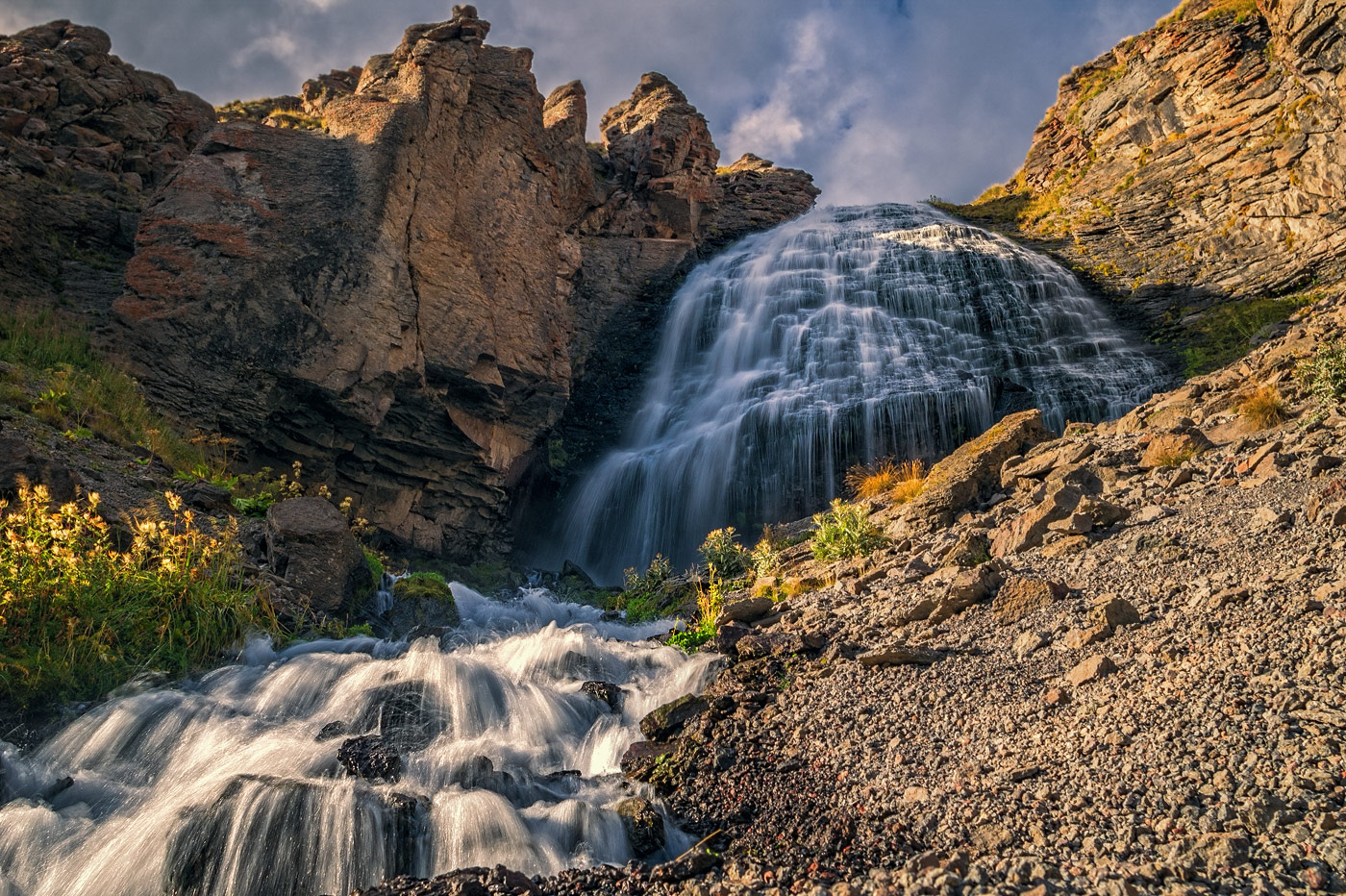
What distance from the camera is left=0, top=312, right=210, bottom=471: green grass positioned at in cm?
860

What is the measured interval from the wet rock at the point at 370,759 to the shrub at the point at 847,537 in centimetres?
588

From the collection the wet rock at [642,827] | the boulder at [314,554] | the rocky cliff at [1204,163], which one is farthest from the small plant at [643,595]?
the rocky cliff at [1204,163]

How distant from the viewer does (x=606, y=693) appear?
6328mm

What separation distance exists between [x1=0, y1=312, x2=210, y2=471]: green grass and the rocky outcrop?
5.08 feet

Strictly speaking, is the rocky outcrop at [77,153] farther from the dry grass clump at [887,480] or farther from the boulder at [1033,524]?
the boulder at [1033,524]

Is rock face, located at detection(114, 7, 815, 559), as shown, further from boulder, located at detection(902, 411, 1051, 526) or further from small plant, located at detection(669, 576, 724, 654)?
boulder, located at detection(902, 411, 1051, 526)

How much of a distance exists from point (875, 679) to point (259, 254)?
12.3 m

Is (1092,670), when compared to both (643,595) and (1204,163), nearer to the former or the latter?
(643,595)

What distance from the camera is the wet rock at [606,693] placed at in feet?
20.4

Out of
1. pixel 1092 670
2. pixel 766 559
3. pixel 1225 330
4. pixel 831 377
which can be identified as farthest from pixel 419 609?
pixel 1225 330

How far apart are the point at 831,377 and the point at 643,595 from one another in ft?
29.2

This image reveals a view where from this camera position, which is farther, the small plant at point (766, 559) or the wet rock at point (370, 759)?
the small plant at point (766, 559)

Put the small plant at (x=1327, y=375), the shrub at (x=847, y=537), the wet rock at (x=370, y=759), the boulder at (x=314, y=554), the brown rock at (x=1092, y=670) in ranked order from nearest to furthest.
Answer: the brown rock at (x=1092, y=670) → the wet rock at (x=370, y=759) → the small plant at (x=1327, y=375) → the boulder at (x=314, y=554) → the shrub at (x=847, y=537)

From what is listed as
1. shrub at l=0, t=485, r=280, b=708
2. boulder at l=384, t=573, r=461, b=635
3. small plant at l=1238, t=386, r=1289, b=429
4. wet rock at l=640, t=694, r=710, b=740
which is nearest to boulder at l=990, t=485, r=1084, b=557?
small plant at l=1238, t=386, r=1289, b=429
